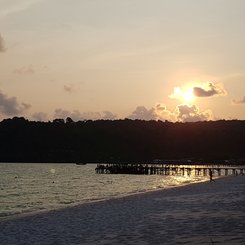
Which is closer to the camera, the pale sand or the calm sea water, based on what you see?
the pale sand

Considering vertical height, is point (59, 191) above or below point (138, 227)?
above

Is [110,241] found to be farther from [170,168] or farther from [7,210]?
[170,168]

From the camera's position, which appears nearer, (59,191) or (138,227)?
(138,227)

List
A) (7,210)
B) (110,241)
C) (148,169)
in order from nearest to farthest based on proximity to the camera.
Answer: (110,241), (7,210), (148,169)

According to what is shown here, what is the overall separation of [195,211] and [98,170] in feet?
372

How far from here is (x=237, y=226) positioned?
18.7 metres

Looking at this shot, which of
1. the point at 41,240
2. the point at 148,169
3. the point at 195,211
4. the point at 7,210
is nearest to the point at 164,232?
the point at 41,240

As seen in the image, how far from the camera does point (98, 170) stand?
13875 cm

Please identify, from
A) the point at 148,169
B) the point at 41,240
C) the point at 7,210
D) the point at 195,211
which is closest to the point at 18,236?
the point at 41,240

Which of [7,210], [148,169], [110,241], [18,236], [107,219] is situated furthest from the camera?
[148,169]

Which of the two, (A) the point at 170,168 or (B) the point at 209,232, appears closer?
(B) the point at 209,232

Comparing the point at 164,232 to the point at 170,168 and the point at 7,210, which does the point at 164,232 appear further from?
the point at 170,168

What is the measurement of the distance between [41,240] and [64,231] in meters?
2.67

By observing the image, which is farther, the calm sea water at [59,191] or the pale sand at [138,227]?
the calm sea water at [59,191]
